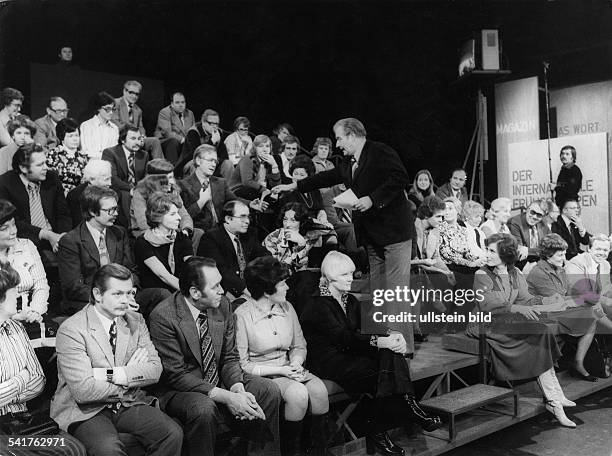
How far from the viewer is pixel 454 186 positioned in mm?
5543

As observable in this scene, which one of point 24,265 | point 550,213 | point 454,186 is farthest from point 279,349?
point 550,213

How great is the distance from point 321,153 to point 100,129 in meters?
2.00

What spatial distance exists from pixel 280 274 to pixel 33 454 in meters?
1.35

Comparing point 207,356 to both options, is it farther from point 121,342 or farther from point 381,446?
point 381,446

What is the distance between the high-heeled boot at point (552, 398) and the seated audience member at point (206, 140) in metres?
3.03

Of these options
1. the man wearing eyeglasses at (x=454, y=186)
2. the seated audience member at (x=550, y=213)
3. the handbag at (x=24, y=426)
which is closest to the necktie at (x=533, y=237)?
the seated audience member at (x=550, y=213)

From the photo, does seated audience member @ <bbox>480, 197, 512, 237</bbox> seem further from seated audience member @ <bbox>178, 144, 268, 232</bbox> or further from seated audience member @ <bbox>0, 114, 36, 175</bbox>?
seated audience member @ <bbox>0, 114, 36, 175</bbox>

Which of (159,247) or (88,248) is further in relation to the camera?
(159,247)

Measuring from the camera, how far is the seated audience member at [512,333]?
161 inches

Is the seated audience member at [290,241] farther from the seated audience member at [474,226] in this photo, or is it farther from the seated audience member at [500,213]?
the seated audience member at [500,213]

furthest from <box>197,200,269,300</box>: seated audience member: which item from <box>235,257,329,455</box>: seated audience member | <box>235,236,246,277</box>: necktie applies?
<box>235,257,329,455</box>: seated audience member

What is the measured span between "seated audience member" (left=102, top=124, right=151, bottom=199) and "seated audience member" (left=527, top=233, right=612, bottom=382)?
10.8ft

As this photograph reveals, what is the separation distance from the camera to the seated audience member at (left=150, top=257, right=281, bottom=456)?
96.2 inches

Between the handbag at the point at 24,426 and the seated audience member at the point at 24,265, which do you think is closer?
the handbag at the point at 24,426
